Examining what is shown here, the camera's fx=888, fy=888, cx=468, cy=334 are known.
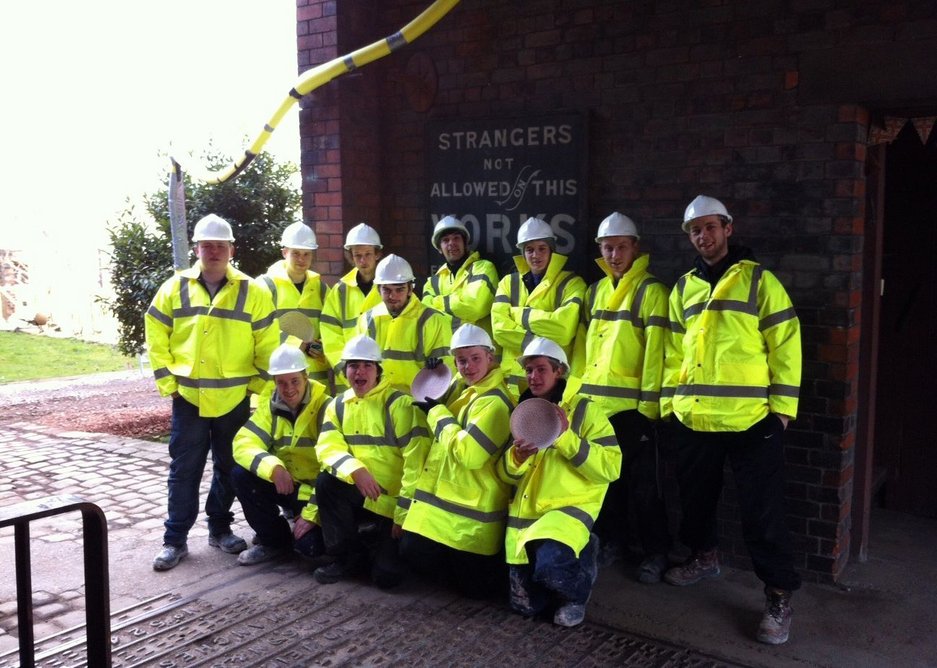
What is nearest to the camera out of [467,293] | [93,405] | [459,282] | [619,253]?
[619,253]

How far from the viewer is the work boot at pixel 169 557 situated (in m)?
5.23

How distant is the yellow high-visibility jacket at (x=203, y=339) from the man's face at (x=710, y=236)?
2.71 meters

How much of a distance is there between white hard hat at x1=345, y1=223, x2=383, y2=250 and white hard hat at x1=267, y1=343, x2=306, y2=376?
3.57 feet

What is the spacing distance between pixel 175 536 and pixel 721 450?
3.25 m

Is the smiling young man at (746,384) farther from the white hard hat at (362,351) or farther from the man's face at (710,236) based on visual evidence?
the white hard hat at (362,351)

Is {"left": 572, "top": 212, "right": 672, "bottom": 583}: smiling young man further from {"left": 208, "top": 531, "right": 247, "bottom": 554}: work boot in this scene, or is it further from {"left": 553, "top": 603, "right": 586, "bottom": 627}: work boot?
{"left": 208, "top": 531, "right": 247, "bottom": 554}: work boot

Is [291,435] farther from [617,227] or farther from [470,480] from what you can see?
[617,227]

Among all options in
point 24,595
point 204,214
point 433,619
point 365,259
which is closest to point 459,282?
point 365,259

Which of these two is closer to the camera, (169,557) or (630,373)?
(630,373)

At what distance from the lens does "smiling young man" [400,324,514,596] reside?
455 cm

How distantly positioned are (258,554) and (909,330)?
15.1 feet

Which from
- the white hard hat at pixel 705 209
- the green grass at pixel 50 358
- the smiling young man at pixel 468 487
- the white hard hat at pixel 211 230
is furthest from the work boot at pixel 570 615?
the green grass at pixel 50 358

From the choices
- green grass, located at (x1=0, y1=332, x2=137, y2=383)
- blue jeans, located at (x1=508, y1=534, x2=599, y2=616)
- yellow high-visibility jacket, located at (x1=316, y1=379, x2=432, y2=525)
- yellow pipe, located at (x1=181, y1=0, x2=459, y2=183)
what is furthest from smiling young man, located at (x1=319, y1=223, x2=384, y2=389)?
green grass, located at (x1=0, y1=332, x2=137, y2=383)

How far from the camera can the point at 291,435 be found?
→ 5.36 metres
